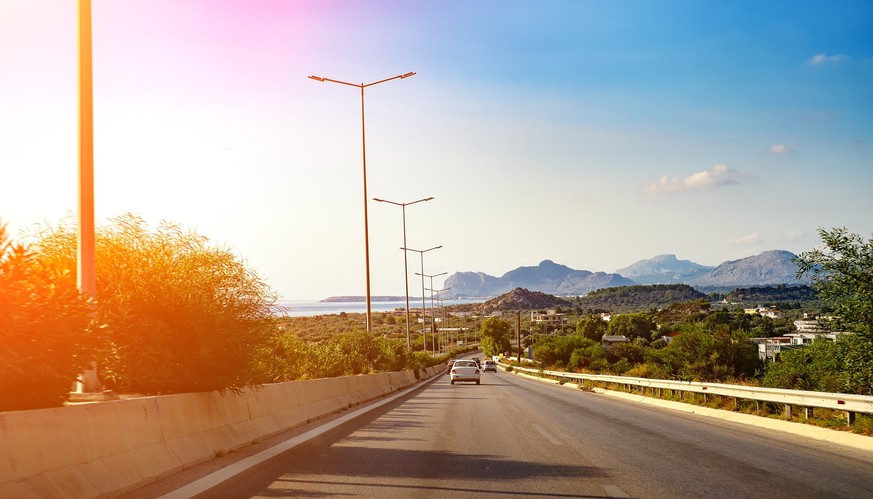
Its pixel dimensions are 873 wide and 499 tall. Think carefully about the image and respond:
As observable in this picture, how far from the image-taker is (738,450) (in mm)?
12703

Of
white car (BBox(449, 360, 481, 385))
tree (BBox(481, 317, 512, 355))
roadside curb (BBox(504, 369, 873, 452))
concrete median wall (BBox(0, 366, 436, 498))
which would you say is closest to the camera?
concrete median wall (BBox(0, 366, 436, 498))

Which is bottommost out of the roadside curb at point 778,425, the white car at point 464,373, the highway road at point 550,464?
the white car at point 464,373

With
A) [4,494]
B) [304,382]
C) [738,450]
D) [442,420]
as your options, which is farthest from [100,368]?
[738,450]

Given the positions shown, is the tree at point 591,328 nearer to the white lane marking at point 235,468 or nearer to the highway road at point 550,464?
the highway road at point 550,464

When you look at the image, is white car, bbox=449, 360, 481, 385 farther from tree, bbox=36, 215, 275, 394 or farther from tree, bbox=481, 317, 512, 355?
tree, bbox=481, 317, 512, 355

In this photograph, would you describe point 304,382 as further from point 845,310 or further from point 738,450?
point 845,310

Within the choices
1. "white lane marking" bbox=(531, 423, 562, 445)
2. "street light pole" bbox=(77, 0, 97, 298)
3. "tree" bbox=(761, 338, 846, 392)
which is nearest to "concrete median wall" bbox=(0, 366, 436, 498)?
"street light pole" bbox=(77, 0, 97, 298)

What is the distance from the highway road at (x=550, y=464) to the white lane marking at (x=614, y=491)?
1 cm

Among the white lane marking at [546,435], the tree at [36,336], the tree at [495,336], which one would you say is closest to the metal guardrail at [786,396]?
the white lane marking at [546,435]

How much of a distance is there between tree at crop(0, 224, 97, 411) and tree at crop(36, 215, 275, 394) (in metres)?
2.55

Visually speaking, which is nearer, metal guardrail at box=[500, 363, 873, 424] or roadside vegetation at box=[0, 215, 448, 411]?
roadside vegetation at box=[0, 215, 448, 411]

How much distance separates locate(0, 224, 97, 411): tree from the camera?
8.40 meters

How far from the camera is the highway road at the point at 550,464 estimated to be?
8.90 metres

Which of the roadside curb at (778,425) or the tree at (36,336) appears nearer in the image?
the tree at (36,336)
